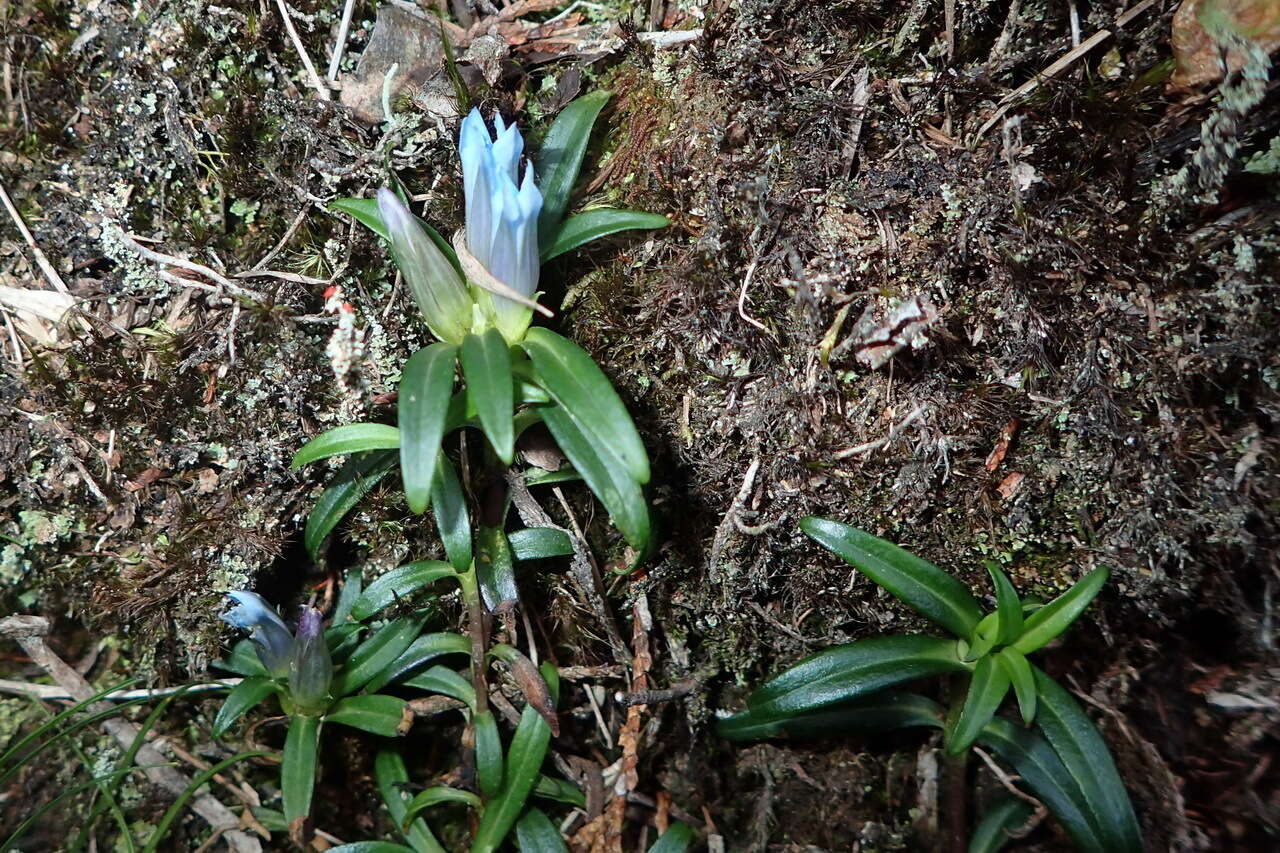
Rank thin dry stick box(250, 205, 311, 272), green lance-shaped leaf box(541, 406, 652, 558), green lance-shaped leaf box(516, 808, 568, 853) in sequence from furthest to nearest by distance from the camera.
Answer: thin dry stick box(250, 205, 311, 272) → green lance-shaped leaf box(516, 808, 568, 853) → green lance-shaped leaf box(541, 406, 652, 558)

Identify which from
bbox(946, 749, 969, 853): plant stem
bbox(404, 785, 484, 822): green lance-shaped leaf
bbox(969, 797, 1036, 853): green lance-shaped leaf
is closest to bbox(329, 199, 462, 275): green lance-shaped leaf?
bbox(404, 785, 484, 822): green lance-shaped leaf

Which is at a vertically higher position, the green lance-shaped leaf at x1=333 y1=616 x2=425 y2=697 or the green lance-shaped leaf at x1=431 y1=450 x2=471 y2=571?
the green lance-shaped leaf at x1=431 y1=450 x2=471 y2=571

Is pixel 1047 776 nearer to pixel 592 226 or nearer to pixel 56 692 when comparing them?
pixel 592 226

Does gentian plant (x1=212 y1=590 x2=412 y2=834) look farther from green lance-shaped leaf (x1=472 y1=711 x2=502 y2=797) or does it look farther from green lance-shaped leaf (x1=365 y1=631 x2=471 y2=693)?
green lance-shaped leaf (x1=472 y1=711 x2=502 y2=797)

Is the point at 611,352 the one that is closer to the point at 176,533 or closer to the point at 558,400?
the point at 558,400

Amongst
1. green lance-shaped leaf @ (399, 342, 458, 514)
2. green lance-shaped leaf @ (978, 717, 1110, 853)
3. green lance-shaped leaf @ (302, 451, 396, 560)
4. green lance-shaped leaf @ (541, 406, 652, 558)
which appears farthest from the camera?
green lance-shaped leaf @ (302, 451, 396, 560)

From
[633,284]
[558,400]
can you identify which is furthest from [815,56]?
[558,400]

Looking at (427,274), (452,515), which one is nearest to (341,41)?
(427,274)
